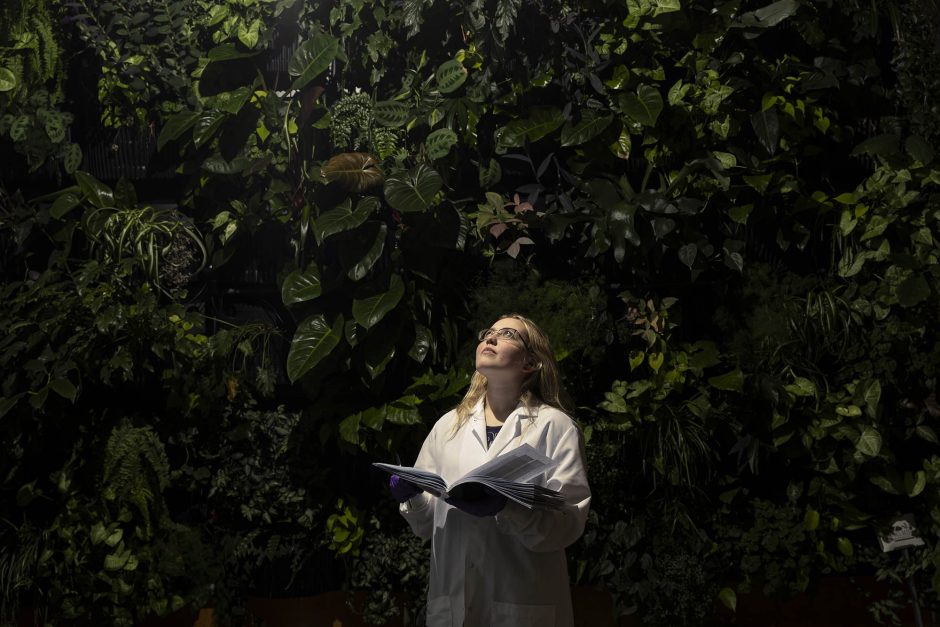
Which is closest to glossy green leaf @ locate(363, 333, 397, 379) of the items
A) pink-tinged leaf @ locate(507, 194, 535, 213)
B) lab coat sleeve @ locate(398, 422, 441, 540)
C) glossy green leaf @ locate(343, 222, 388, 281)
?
glossy green leaf @ locate(343, 222, 388, 281)

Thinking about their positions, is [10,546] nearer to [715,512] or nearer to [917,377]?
[715,512]

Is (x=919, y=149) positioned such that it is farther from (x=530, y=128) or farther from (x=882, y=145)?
(x=530, y=128)

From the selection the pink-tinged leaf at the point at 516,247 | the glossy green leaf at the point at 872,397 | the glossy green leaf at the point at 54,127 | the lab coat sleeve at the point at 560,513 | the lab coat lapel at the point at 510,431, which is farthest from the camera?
the glossy green leaf at the point at 54,127

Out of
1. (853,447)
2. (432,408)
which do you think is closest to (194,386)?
(432,408)

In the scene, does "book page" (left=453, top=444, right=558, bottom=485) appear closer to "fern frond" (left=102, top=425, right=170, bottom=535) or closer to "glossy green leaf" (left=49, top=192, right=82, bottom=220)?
"fern frond" (left=102, top=425, right=170, bottom=535)

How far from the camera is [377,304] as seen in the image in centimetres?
390

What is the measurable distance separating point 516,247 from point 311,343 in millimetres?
911

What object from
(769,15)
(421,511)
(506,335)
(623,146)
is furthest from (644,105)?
(421,511)

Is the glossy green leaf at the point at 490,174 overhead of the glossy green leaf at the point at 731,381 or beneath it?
overhead

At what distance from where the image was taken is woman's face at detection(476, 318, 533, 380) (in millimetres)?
2672

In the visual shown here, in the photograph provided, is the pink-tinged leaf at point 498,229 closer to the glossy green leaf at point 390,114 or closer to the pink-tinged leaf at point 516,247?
the pink-tinged leaf at point 516,247

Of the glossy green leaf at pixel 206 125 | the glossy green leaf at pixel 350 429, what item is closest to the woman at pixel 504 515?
the glossy green leaf at pixel 350 429

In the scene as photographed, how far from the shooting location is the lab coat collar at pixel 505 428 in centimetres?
260

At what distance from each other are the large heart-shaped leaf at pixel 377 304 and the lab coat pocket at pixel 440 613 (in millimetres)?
1477
